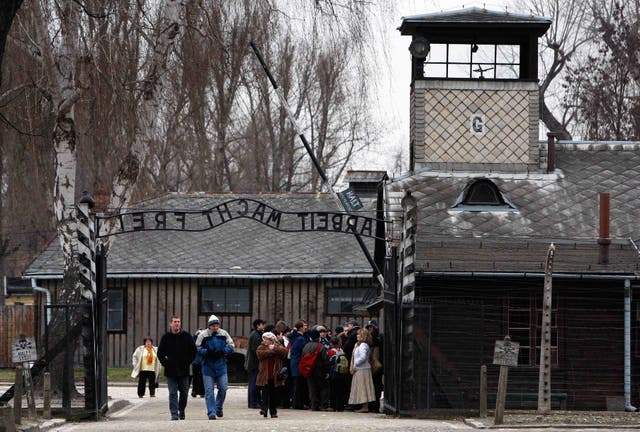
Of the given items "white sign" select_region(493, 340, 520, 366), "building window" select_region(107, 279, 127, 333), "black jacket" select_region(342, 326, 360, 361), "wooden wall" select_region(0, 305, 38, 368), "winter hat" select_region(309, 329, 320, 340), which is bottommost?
"wooden wall" select_region(0, 305, 38, 368)

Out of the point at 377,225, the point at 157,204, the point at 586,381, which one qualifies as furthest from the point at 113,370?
the point at 586,381

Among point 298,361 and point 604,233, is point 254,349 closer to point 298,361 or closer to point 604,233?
point 298,361

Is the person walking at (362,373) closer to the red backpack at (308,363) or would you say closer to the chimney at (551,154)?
the red backpack at (308,363)

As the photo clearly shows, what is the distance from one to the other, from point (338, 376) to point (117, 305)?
47.2 ft

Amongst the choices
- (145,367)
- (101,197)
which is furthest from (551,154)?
(101,197)

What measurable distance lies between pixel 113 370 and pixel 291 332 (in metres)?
13.1

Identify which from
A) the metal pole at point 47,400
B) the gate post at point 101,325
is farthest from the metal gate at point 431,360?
the metal pole at point 47,400

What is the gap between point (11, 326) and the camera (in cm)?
4128

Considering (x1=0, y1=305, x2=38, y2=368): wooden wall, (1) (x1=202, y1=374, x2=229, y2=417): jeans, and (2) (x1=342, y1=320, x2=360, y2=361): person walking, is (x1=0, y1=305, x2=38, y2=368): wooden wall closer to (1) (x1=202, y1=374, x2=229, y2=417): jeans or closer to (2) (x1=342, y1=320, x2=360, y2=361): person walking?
(2) (x1=342, y1=320, x2=360, y2=361): person walking

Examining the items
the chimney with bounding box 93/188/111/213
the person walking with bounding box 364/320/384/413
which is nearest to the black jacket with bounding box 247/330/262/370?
the person walking with bounding box 364/320/384/413

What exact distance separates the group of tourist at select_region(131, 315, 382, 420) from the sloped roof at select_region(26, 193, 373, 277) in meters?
10.0

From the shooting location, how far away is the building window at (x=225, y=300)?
1574 inches

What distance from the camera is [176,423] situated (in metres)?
22.0

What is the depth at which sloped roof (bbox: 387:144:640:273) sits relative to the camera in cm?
2759
